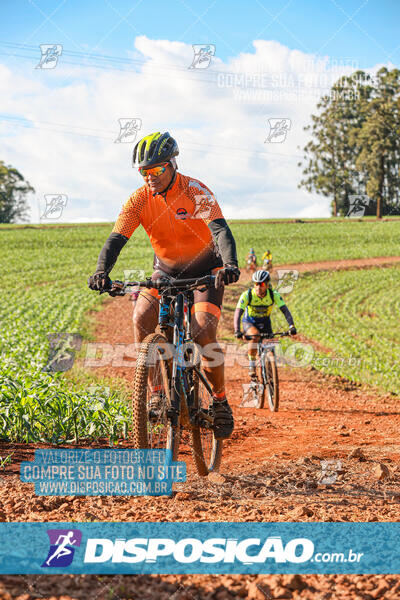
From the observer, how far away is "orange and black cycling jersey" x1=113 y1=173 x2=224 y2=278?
4.86 m

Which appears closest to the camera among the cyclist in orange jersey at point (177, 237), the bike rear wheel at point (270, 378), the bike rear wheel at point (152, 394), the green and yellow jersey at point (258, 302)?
the bike rear wheel at point (152, 394)

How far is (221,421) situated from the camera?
5008 mm

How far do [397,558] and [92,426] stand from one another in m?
3.89

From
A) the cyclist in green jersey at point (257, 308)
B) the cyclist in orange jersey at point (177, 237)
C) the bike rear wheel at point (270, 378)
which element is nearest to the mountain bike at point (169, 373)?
the cyclist in orange jersey at point (177, 237)

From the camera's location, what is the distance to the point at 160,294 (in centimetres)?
449

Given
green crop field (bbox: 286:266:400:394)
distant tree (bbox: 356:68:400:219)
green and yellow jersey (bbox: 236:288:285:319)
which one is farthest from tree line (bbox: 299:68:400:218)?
green and yellow jersey (bbox: 236:288:285:319)

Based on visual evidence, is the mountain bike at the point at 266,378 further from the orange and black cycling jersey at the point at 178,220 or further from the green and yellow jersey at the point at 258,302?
the orange and black cycling jersey at the point at 178,220

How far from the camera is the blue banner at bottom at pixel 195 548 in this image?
300cm

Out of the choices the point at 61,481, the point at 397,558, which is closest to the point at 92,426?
the point at 61,481

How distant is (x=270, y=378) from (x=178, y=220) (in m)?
5.70

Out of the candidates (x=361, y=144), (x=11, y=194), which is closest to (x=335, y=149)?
(x=361, y=144)

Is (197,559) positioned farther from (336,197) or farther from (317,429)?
(336,197)

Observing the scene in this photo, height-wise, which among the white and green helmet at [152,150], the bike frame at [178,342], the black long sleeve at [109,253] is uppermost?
the white and green helmet at [152,150]

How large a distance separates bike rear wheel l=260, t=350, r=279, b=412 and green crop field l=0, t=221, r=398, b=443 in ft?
9.85
